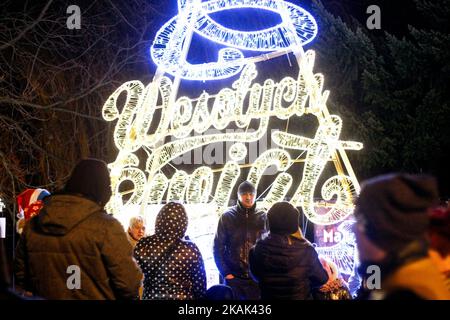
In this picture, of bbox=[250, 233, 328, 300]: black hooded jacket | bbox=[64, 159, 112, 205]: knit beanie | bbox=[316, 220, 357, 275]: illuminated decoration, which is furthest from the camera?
bbox=[316, 220, 357, 275]: illuminated decoration

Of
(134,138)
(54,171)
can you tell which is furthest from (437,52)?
(54,171)

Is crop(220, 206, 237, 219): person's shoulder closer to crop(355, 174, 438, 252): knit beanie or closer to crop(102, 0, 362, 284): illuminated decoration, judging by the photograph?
crop(102, 0, 362, 284): illuminated decoration

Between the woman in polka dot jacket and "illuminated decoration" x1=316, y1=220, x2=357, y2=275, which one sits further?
"illuminated decoration" x1=316, y1=220, x2=357, y2=275

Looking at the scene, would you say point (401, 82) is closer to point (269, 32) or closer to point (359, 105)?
point (359, 105)

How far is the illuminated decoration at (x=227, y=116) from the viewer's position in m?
9.17

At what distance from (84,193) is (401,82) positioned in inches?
478

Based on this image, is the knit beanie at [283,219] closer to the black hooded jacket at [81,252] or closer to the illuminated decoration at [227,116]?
the black hooded jacket at [81,252]

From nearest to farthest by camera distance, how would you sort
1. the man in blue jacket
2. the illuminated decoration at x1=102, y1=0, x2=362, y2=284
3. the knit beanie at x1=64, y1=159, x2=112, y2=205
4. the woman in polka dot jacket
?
the knit beanie at x1=64, y1=159, x2=112, y2=205
the woman in polka dot jacket
the man in blue jacket
the illuminated decoration at x1=102, y1=0, x2=362, y2=284

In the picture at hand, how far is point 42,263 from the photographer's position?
4.67 m

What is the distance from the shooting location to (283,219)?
19.9 feet

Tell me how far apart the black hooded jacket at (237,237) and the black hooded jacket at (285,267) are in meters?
2.02

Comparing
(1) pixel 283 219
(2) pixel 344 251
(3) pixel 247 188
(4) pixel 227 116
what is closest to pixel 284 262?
(1) pixel 283 219

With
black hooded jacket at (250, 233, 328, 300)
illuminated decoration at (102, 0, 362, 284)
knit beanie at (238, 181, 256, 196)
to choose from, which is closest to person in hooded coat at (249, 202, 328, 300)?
black hooded jacket at (250, 233, 328, 300)

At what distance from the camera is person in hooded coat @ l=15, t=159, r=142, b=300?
4.57m
